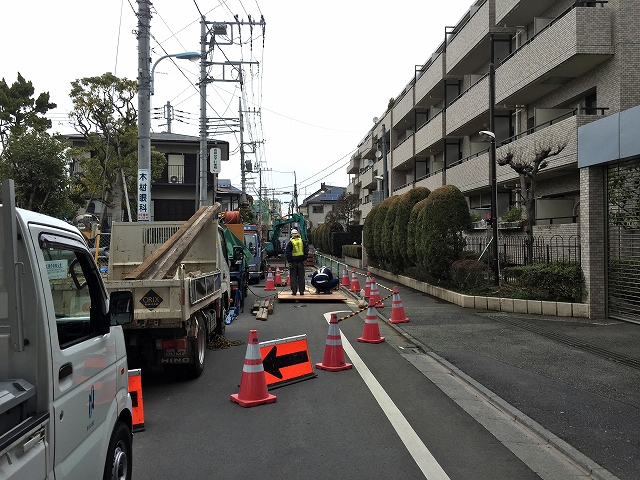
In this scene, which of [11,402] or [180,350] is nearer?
[11,402]

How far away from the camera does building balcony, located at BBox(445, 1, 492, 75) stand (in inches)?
1000

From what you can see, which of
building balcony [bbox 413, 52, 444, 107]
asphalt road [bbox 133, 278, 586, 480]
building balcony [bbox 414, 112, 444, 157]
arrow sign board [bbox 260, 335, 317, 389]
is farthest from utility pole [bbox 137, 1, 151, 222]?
building balcony [bbox 413, 52, 444, 107]

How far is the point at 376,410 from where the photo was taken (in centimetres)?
663

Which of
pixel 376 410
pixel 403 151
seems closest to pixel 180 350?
pixel 376 410

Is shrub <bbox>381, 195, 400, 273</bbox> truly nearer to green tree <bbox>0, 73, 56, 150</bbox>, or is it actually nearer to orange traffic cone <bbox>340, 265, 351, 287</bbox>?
orange traffic cone <bbox>340, 265, 351, 287</bbox>

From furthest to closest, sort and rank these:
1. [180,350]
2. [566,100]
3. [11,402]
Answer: [566,100] < [180,350] < [11,402]

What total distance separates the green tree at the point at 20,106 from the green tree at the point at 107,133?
5.26 feet

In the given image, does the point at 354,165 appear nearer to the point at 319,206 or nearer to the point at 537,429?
the point at 319,206

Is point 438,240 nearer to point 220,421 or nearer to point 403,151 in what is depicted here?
point 220,421

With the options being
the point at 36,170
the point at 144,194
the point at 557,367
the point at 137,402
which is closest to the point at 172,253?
the point at 137,402

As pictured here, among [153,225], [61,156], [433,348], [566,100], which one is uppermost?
[566,100]

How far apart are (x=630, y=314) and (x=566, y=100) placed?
10.6m

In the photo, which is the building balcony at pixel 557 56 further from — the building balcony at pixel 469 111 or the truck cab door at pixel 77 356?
the truck cab door at pixel 77 356

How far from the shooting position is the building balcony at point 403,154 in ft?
124
